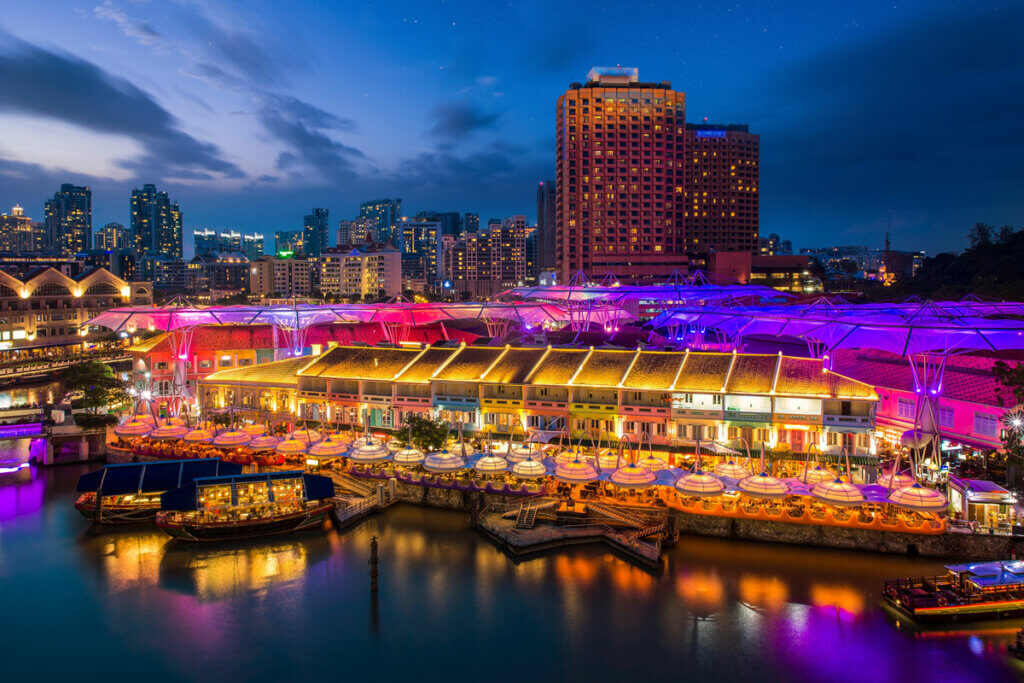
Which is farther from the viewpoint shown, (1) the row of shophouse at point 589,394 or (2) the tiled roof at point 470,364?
(2) the tiled roof at point 470,364

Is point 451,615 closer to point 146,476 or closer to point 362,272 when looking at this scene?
point 146,476

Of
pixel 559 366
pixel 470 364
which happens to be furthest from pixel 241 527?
pixel 559 366

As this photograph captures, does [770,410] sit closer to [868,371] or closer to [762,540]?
[762,540]

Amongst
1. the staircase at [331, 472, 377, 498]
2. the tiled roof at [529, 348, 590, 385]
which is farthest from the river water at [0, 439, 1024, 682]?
the tiled roof at [529, 348, 590, 385]

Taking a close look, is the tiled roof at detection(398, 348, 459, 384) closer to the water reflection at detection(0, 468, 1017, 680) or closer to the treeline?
the water reflection at detection(0, 468, 1017, 680)

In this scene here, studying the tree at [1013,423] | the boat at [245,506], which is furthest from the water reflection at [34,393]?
the tree at [1013,423]

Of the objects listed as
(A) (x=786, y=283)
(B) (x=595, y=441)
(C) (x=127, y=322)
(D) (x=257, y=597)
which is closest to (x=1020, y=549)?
(B) (x=595, y=441)

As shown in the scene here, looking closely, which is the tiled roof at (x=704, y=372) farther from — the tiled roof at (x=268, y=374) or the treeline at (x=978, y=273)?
the treeline at (x=978, y=273)
